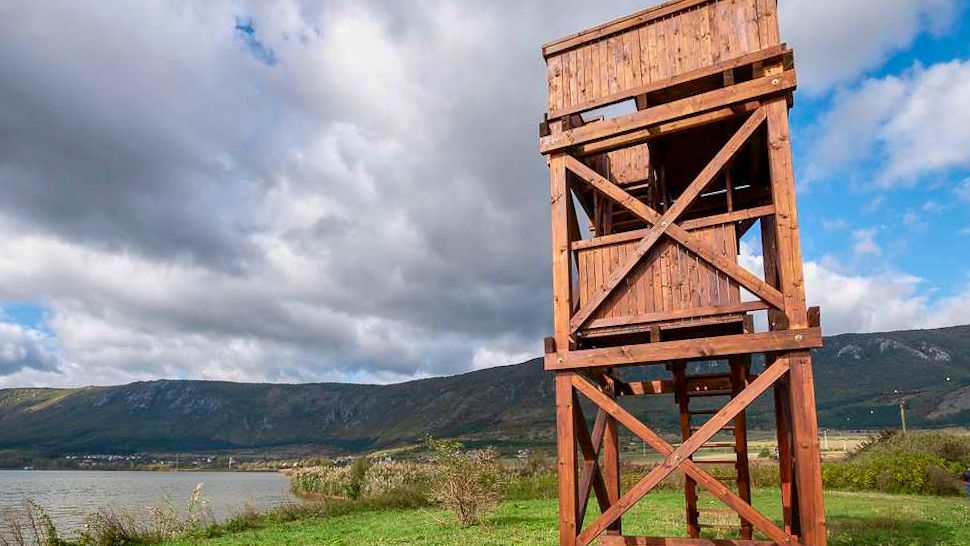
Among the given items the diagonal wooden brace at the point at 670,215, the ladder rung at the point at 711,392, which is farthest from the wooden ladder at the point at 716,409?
the diagonal wooden brace at the point at 670,215

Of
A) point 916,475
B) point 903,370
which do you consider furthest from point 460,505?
point 903,370

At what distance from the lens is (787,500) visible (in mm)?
9727

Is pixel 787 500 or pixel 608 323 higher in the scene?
pixel 608 323

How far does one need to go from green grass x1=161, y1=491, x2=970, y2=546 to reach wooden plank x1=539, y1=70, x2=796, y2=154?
8.40 m


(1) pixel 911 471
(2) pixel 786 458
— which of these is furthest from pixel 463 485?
(1) pixel 911 471

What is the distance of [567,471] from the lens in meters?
8.85

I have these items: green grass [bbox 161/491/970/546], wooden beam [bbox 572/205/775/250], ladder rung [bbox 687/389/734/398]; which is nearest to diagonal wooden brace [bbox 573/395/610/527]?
ladder rung [bbox 687/389/734/398]

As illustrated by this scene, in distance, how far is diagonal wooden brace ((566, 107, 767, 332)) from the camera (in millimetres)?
8758

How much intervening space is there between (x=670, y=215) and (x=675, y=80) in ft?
6.92

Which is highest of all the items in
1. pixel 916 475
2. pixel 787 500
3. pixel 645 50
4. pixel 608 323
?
pixel 645 50

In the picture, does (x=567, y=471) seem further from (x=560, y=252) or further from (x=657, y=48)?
(x=657, y=48)

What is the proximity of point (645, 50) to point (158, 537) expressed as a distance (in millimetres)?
18551

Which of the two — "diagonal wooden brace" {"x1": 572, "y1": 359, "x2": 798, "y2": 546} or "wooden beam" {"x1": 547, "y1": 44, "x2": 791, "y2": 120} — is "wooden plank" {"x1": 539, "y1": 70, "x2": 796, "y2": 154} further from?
"diagonal wooden brace" {"x1": 572, "y1": 359, "x2": 798, "y2": 546}

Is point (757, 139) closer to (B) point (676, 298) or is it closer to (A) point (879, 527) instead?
(B) point (676, 298)
